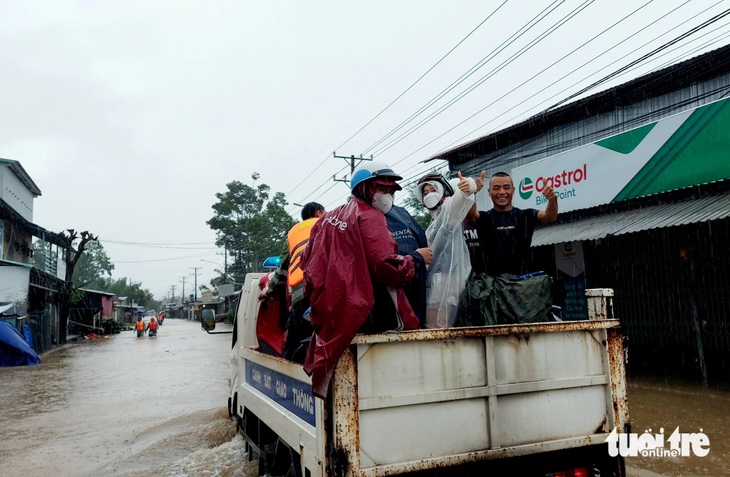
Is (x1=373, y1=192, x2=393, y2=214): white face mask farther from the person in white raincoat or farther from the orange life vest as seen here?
the orange life vest

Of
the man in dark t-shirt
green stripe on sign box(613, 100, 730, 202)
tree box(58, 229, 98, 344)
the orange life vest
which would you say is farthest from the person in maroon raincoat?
tree box(58, 229, 98, 344)

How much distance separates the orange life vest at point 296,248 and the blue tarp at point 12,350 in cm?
1469

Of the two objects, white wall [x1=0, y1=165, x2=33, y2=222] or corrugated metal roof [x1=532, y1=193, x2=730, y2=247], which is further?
white wall [x1=0, y1=165, x2=33, y2=222]

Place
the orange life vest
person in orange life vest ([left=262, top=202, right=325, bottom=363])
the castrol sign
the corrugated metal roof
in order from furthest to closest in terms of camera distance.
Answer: the castrol sign, the corrugated metal roof, the orange life vest, person in orange life vest ([left=262, top=202, right=325, bottom=363])

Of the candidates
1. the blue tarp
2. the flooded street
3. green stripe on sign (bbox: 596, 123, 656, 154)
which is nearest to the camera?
the flooded street

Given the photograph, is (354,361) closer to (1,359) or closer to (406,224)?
(406,224)

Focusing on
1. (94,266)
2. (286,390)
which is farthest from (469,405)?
(94,266)

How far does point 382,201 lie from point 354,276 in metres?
0.60

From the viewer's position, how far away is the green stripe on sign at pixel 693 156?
7.46 metres

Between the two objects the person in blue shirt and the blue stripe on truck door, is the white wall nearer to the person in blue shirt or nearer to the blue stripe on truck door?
the blue stripe on truck door

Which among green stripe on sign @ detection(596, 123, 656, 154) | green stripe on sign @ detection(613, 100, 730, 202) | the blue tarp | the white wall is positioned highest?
the white wall

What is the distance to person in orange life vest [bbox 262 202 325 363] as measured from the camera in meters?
3.17

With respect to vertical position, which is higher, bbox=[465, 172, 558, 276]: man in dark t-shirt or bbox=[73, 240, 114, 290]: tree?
bbox=[73, 240, 114, 290]: tree

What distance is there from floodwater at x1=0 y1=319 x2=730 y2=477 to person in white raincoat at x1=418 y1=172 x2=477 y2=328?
3.03 meters
